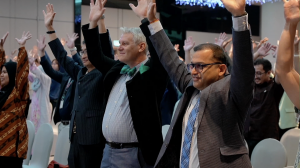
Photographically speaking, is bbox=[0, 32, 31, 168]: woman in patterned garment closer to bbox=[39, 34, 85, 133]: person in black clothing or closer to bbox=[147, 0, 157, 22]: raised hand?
bbox=[39, 34, 85, 133]: person in black clothing

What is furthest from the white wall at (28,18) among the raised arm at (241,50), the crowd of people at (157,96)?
the raised arm at (241,50)

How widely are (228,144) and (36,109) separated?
195 inches

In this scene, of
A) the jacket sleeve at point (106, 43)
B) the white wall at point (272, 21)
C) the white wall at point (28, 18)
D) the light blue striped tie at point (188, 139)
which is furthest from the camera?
the white wall at point (272, 21)

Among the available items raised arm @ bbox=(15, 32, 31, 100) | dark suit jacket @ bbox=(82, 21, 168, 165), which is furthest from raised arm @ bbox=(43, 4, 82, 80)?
dark suit jacket @ bbox=(82, 21, 168, 165)

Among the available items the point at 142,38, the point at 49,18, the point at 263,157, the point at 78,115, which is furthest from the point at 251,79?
the point at 49,18

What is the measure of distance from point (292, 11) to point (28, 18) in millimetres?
8564

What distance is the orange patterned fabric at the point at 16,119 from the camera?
3422mm

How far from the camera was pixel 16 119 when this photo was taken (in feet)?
11.4

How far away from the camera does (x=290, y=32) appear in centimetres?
157

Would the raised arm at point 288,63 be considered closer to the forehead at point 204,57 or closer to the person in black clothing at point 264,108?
the forehead at point 204,57

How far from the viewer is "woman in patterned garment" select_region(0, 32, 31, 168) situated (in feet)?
11.2

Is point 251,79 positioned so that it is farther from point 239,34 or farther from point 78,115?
point 78,115

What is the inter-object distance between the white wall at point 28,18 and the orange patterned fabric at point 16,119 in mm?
5933

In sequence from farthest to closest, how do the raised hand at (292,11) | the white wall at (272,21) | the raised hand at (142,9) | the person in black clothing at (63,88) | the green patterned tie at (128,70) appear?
the white wall at (272,21), the person in black clothing at (63,88), the green patterned tie at (128,70), the raised hand at (142,9), the raised hand at (292,11)
